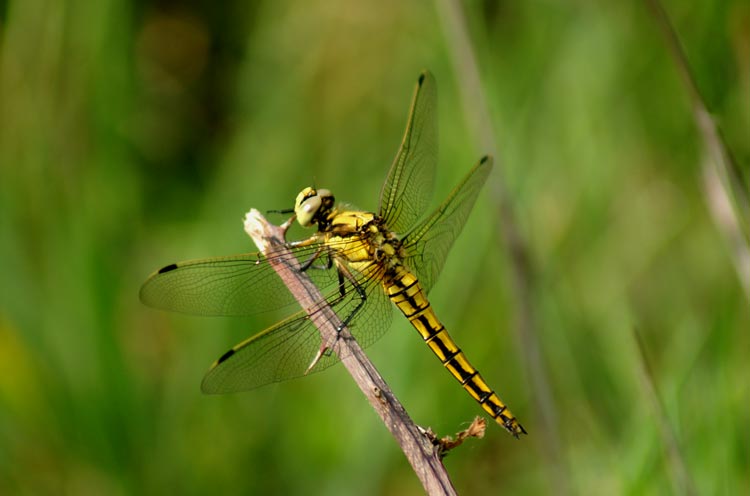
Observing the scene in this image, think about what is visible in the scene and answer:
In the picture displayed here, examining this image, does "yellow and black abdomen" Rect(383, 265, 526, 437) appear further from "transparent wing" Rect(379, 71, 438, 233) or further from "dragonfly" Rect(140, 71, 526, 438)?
"transparent wing" Rect(379, 71, 438, 233)

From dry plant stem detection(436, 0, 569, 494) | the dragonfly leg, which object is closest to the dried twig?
dry plant stem detection(436, 0, 569, 494)

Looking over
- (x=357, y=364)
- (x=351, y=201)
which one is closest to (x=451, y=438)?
(x=357, y=364)

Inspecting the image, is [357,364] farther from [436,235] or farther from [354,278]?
[436,235]


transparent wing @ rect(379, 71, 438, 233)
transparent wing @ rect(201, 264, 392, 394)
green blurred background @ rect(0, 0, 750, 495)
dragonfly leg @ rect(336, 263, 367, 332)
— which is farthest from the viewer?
green blurred background @ rect(0, 0, 750, 495)

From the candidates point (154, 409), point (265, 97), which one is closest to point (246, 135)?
point (265, 97)

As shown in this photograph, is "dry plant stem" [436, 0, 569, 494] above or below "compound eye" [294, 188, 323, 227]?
below

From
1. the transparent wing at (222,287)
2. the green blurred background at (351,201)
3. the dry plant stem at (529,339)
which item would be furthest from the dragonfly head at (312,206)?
the dry plant stem at (529,339)

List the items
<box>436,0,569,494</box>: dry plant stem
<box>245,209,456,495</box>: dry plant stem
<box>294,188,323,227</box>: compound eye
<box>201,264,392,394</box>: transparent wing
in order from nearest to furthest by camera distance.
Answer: <box>245,209,456,495</box>: dry plant stem
<box>436,0,569,494</box>: dry plant stem
<box>201,264,392,394</box>: transparent wing
<box>294,188,323,227</box>: compound eye
